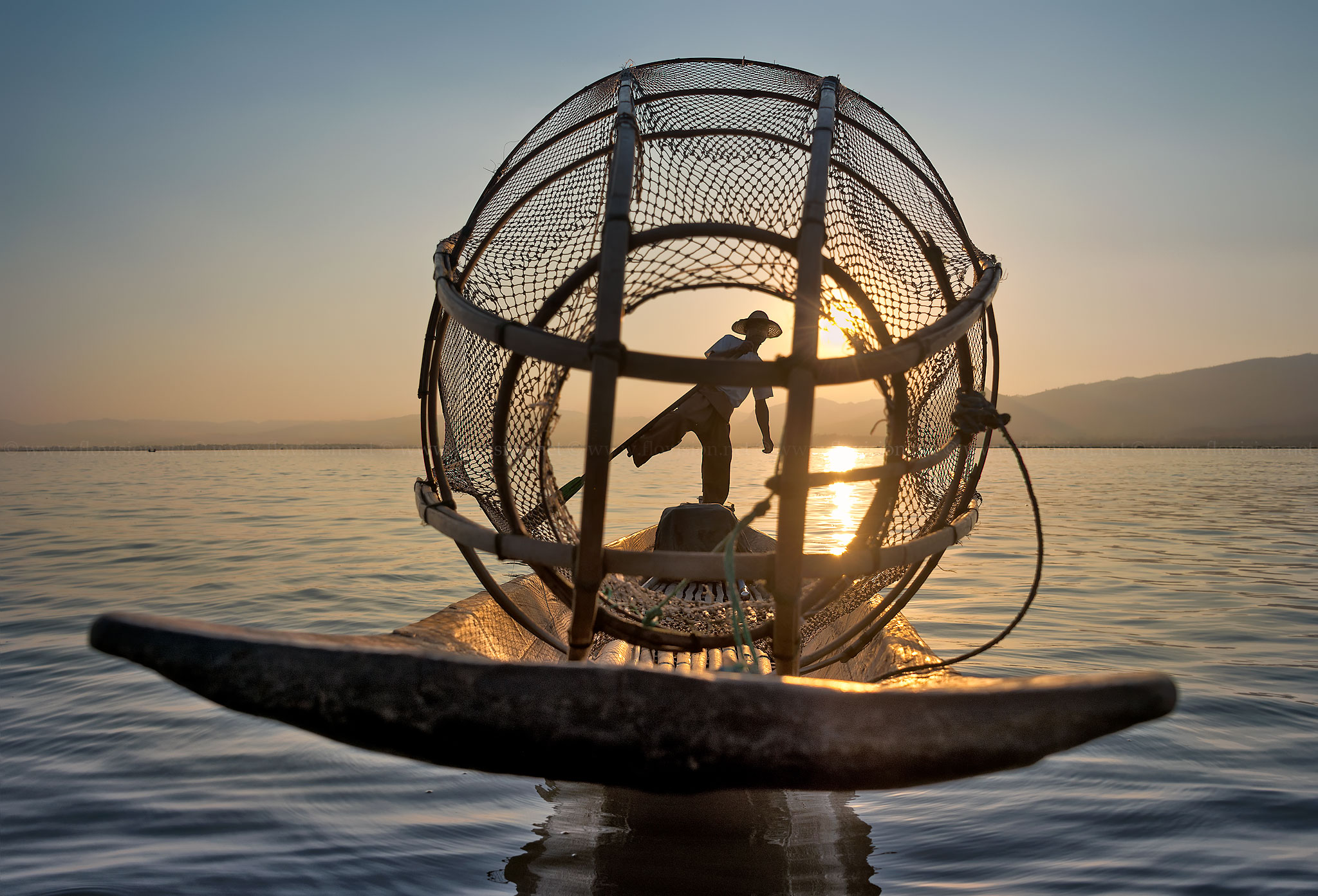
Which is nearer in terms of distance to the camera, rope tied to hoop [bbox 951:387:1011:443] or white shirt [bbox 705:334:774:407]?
rope tied to hoop [bbox 951:387:1011:443]

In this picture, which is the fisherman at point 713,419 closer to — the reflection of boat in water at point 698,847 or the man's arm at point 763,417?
the man's arm at point 763,417

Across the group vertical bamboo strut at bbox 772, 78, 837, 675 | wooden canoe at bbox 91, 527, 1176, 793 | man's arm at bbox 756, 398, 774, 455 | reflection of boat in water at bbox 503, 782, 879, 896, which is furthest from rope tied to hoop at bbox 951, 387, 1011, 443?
man's arm at bbox 756, 398, 774, 455

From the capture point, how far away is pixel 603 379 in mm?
2170

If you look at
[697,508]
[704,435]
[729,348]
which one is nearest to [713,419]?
[704,435]

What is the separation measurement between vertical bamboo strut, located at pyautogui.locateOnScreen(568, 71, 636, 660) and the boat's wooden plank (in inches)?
23.8

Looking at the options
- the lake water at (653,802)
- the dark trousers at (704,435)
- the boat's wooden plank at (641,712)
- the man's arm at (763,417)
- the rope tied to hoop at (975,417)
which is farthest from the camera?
the man's arm at (763,417)

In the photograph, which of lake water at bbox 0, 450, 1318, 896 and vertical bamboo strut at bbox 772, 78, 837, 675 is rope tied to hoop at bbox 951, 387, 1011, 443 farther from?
lake water at bbox 0, 450, 1318, 896

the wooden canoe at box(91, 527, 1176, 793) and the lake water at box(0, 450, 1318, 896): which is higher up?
the wooden canoe at box(91, 527, 1176, 793)

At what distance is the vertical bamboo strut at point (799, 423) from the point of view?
2.21 meters

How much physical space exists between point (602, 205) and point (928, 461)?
4.84 feet

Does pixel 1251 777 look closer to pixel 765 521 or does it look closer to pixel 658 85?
pixel 658 85

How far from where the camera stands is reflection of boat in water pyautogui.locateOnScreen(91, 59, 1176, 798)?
5.48 ft

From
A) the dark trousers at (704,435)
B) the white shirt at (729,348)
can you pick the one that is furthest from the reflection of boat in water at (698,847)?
the white shirt at (729,348)

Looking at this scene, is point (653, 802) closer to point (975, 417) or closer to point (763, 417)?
point (975, 417)
